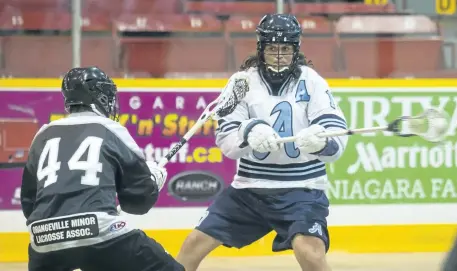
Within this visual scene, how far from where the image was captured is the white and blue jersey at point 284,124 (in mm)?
4121

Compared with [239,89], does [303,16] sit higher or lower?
higher

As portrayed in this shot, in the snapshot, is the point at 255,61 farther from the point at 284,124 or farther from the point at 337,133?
the point at 337,133

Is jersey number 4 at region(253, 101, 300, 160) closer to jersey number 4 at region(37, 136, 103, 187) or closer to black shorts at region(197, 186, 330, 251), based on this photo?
black shorts at region(197, 186, 330, 251)

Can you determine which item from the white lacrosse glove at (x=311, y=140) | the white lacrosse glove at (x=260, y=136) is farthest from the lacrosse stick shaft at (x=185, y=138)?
the white lacrosse glove at (x=311, y=140)

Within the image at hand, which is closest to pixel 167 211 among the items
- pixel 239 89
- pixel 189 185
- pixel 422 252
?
pixel 189 185

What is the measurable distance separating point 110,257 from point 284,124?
1.22 metres

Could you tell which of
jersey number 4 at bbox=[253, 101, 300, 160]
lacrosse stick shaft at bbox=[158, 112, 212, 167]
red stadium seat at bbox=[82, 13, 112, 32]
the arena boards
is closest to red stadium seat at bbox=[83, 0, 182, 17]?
red stadium seat at bbox=[82, 13, 112, 32]

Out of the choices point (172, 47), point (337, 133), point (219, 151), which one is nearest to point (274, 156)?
point (337, 133)

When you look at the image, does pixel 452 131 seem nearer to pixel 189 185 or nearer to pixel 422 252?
pixel 422 252

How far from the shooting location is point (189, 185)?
251 inches

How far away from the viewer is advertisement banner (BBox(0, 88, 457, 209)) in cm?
624

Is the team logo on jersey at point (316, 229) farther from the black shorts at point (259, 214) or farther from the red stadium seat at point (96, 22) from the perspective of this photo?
the red stadium seat at point (96, 22)

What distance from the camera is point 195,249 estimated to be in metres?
4.03

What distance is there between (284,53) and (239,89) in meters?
0.25
